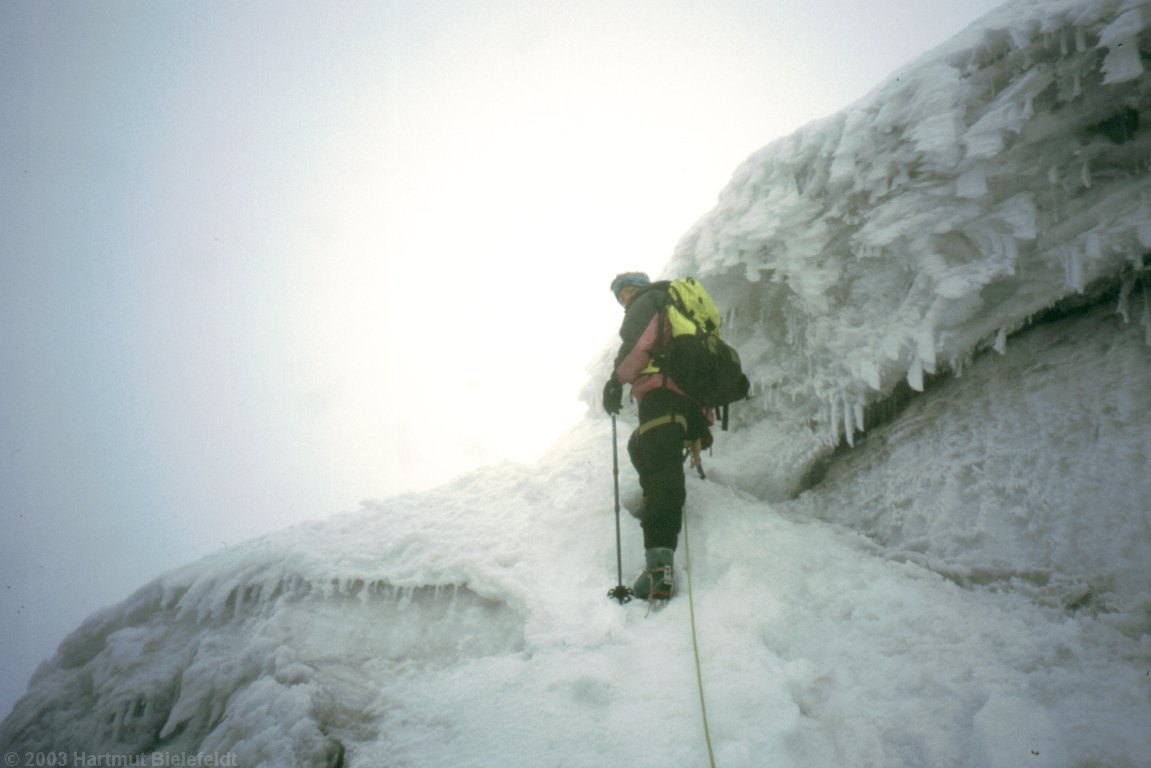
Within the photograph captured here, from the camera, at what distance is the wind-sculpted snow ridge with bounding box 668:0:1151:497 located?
2.68m

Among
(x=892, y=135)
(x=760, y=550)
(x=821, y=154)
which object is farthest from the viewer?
(x=821, y=154)

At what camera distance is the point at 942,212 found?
125 inches

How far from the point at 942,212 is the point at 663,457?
2.32 m

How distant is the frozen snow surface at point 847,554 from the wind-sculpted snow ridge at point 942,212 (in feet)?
0.06

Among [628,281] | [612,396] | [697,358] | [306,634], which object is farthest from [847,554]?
[306,634]

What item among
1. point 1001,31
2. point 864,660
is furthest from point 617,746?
point 1001,31

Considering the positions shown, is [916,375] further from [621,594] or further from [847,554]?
[621,594]

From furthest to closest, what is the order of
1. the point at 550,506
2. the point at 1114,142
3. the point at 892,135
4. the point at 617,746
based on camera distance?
the point at 550,506
the point at 892,135
the point at 1114,142
the point at 617,746

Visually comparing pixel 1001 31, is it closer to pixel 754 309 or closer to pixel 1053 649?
pixel 754 309

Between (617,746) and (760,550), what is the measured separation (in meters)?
1.63

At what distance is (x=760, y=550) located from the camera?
10.4ft

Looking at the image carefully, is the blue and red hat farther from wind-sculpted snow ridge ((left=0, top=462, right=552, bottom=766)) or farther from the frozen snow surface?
wind-sculpted snow ridge ((left=0, top=462, right=552, bottom=766))

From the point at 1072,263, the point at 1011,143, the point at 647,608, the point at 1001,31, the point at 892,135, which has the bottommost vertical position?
the point at 647,608

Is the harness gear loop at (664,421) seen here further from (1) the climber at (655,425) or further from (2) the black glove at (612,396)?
(2) the black glove at (612,396)
